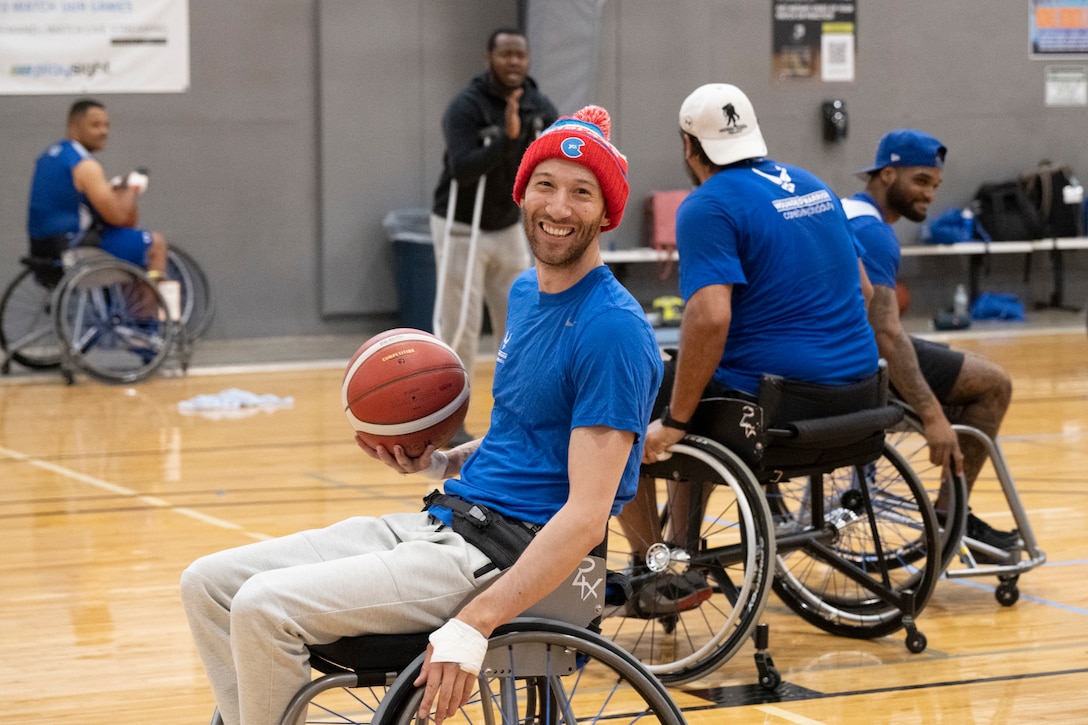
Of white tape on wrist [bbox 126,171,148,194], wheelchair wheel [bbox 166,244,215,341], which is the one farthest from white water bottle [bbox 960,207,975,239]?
white tape on wrist [bbox 126,171,148,194]

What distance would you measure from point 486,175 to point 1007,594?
3099mm

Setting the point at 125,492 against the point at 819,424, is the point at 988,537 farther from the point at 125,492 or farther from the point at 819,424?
the point at 125,492

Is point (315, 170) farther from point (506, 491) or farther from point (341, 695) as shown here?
point (506, 491)

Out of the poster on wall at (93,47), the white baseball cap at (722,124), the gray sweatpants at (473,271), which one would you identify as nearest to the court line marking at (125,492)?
the gray sweatpants at (473,271)

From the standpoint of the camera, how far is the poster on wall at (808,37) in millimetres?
10758

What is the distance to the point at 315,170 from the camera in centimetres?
989

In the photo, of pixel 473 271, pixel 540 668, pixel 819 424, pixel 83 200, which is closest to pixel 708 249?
pixel 819 424

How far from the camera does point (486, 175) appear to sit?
20.3ft

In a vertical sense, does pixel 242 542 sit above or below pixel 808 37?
→ below

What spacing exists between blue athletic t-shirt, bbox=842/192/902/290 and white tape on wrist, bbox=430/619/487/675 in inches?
85.9

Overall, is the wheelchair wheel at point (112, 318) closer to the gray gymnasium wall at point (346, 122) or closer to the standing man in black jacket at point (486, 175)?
the gray gymnasium wall at point (346, 122)

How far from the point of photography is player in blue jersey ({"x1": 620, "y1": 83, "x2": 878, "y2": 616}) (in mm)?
3250

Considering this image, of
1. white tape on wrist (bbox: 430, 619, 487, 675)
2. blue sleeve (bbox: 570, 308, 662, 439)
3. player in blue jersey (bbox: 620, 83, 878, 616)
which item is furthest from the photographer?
player in blue jersey (bbox: 620, 83, 878, 616)

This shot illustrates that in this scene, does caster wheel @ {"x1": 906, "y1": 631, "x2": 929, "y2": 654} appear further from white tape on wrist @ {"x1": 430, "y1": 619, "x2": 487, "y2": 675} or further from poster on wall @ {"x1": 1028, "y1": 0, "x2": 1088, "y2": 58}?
poster on wall @ {"x1": 1028, "y1": 0, "x2": 1088, "y2": 58}
